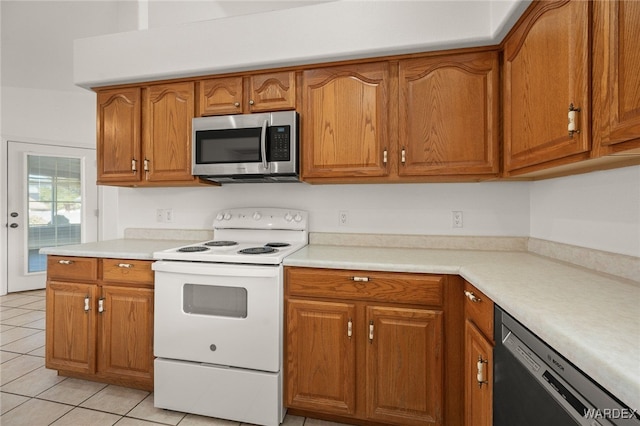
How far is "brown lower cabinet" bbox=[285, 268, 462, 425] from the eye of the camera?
1547mm

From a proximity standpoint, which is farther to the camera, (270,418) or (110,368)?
(110,368)

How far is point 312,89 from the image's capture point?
6.53ft

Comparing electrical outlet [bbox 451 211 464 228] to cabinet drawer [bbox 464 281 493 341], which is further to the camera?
electrical outlet [bbox 451 211 464 228]

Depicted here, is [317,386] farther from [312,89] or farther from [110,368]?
[312,89]

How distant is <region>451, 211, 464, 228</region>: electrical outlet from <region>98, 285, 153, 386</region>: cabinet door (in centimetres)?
200

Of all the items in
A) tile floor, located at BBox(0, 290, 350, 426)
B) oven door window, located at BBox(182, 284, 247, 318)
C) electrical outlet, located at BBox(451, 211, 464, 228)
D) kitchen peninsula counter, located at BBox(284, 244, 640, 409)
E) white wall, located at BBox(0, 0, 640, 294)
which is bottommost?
tile floor, located at BBox(0, 290, 350, 426)

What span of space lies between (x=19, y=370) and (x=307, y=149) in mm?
2607

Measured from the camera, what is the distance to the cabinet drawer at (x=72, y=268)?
2.00 metres

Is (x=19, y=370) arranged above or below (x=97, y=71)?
below

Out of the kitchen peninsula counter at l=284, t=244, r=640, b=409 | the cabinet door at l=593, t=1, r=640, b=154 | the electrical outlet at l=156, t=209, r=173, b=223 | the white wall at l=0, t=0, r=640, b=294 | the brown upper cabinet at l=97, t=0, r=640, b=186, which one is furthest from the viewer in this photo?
the electrical outlet at l=156, t=209, r=173, b=223

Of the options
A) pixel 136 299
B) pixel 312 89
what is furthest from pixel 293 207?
pixel 136 299

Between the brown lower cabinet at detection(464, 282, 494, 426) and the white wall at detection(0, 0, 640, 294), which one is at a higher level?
the white wall at detection(0, 0, 640, 294)

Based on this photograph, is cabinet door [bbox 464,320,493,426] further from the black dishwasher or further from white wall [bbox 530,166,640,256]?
white wall [bbox 530,166,640,256]

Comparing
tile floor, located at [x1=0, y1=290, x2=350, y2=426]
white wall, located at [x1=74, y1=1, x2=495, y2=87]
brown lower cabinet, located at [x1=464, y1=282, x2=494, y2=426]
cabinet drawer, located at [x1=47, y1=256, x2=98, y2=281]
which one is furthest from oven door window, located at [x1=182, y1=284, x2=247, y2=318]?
white wall, located at [x1=74, y1=1, x2=495, y2=87]
